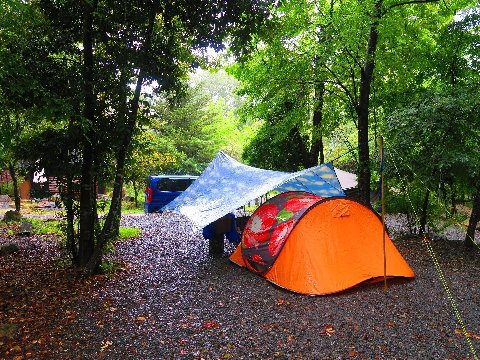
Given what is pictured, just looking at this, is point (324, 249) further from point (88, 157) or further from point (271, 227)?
point (88, 157)

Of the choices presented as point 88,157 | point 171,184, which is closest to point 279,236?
point 88,157

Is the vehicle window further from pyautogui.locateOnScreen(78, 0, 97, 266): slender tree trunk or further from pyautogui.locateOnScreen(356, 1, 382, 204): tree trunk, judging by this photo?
pyautogui.locateOnScreen(78, 0, 97, 266): slender tree trunk

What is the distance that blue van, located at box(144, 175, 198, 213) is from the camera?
1678 cm

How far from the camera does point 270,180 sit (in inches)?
341

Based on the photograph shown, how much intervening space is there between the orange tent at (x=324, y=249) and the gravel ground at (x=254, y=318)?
0.73ft

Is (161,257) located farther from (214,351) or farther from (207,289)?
(214,351)

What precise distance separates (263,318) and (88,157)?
4.43m

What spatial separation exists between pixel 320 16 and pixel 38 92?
25.8 ft

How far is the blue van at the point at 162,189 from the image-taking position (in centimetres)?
1678

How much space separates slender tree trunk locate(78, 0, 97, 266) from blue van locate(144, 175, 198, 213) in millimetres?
9161

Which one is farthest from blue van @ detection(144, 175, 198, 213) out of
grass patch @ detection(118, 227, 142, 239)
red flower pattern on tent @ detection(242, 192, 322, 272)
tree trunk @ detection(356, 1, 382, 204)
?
red flower pattern on tent @ detection(242, 192, 322, 272)

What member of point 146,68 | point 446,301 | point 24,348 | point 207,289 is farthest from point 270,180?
point 24,348

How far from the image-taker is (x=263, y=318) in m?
5.34

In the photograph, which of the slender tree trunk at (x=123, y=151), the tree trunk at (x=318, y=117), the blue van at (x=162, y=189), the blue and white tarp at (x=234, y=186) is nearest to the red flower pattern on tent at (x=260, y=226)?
the blue and white tarp at (x=234, y=186)
